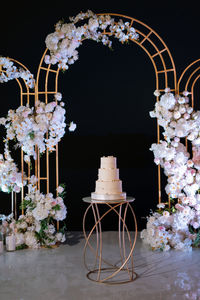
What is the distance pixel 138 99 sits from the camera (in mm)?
7117

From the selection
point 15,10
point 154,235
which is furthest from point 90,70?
point 154,235

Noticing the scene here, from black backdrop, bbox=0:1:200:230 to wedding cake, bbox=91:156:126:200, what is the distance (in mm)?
2997

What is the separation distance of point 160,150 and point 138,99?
213 centimetres

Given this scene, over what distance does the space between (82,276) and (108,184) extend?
39.7 inches

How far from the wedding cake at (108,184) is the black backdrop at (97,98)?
2997 millimetres

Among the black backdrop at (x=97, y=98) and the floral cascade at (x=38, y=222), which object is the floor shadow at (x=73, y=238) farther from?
the black backdrop at (x=97, y=98)

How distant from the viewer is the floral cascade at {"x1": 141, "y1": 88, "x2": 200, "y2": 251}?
203 inches

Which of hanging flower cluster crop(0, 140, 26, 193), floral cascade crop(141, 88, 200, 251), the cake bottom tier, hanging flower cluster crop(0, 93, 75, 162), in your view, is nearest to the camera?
the cake bottom tier

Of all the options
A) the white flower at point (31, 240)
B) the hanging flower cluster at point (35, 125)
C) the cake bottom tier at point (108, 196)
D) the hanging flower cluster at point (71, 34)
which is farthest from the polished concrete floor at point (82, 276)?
the hanging flower cluster at point (71, 34)

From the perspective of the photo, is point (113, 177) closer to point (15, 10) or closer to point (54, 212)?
point (54, 212)

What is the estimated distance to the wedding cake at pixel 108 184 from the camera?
3.98m

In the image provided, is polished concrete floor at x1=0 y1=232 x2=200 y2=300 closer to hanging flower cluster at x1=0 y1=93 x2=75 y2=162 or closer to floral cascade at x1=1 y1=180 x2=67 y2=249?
floral cascade at x1=1 y1=180 x2=67 y2=249

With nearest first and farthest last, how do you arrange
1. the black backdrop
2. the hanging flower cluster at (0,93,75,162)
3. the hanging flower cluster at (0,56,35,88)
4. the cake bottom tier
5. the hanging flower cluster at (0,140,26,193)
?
the cake bottom tier < the hanging flower cluster at (0,93,75,162) < the hanging flower cluster at (0,140,26,193) < the hanging flower cluster at (0,56,35,88) < the black backdrop

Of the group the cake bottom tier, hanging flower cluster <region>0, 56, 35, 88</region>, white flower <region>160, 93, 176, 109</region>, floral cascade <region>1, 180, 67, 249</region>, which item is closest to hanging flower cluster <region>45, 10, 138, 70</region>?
hanging flower cluster <region>0, 56, 35, 88</region>
